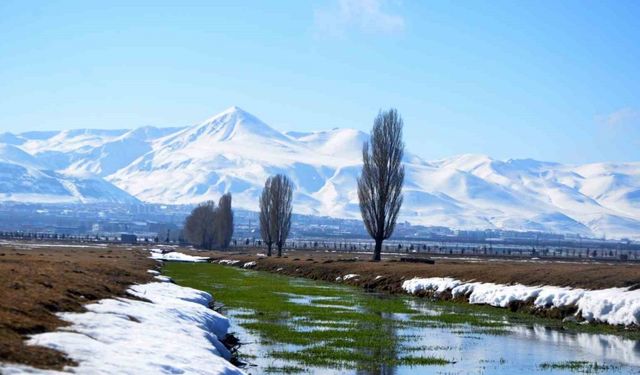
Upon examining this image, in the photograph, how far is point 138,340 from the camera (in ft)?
58.4

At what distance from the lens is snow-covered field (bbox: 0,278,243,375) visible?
577 inches

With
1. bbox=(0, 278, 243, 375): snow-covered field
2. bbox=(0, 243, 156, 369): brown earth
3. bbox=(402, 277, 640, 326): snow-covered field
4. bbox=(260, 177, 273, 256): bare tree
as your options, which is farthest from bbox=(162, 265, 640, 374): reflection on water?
A: bbox=(260, 177, 273, 256): bare tree

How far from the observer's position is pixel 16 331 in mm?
15203

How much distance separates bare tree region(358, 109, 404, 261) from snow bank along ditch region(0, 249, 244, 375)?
49.1m

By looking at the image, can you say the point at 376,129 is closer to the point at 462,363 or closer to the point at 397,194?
the point at 397,194

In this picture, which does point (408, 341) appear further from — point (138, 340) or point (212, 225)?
point (212, 225)

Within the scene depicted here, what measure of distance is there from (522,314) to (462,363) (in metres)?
15.0

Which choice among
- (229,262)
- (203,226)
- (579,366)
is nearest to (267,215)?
(229,262)

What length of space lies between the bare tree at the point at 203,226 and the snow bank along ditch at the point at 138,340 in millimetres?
143697

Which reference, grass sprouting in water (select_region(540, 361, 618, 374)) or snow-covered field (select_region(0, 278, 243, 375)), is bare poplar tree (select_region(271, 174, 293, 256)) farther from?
grass sprouting in water (select_region(540, 361, 618, 374))

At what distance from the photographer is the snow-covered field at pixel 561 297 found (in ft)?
101

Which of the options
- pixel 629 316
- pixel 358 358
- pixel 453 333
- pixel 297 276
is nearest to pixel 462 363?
pixel 358 358

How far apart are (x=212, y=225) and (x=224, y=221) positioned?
1025 centimetres

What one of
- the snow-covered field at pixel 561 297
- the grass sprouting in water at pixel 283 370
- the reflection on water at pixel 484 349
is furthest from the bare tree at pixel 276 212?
the grass sprouting in water at pixel 283 370
